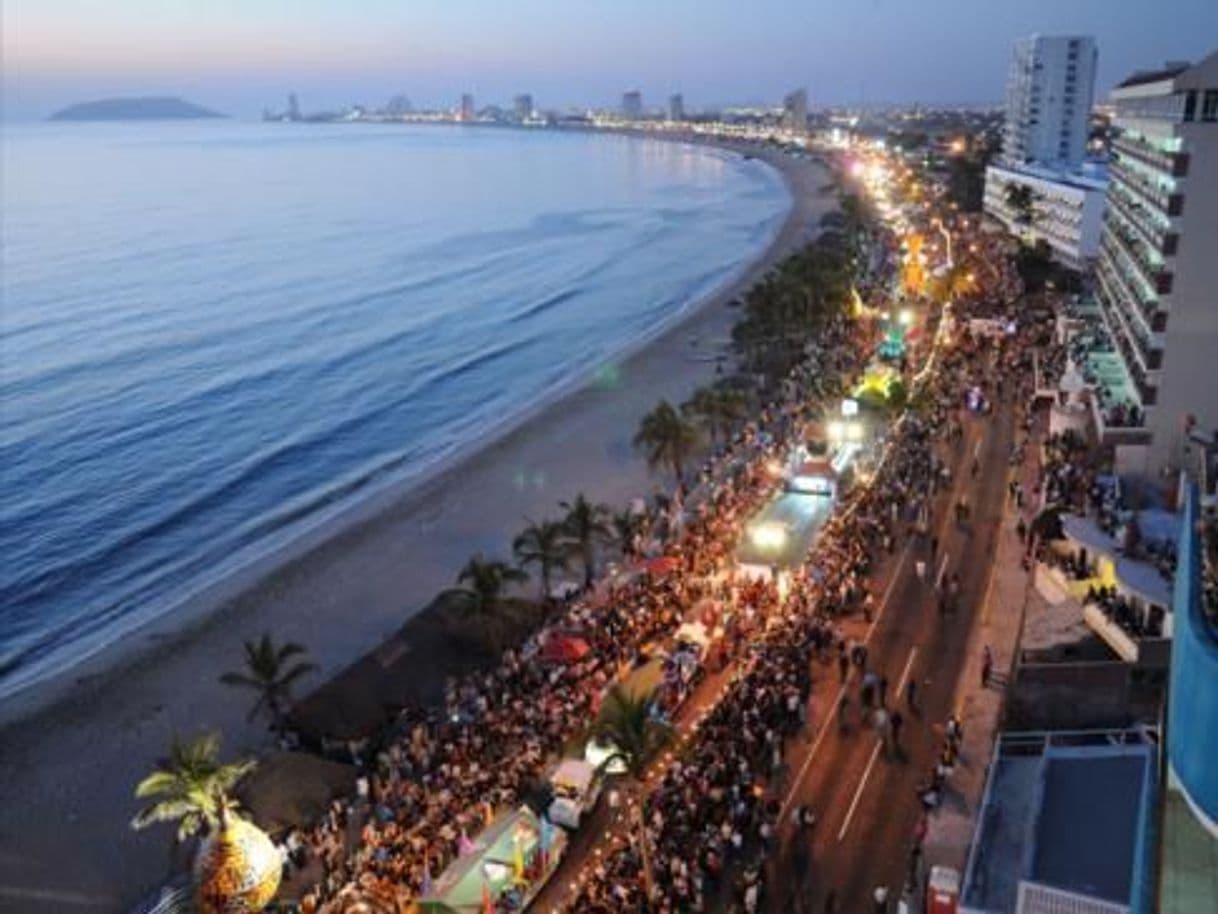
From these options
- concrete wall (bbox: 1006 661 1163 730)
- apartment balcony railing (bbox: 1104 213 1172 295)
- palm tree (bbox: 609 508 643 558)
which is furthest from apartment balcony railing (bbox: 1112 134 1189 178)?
palm tree (bbox: 609 508 643 558)

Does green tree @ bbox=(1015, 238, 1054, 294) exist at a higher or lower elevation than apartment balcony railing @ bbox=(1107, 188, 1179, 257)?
lower

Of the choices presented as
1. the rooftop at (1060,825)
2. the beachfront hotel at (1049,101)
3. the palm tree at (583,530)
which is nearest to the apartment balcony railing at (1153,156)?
the palm tree at (583,530)

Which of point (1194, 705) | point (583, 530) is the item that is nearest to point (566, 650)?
point (583, 530)

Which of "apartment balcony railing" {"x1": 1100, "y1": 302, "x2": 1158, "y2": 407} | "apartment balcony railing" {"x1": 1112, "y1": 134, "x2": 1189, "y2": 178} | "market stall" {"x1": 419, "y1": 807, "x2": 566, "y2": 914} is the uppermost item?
"apartment balcony railing" {"x1": 1112, "y1": 134, "x2": 1189, "y2": 178}

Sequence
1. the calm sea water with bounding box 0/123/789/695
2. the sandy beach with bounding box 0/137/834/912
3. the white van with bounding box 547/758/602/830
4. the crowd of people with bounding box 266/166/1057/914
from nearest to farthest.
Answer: the crowd of people with bounding box 266/166/1057/914
the white van with bounding box 547/758/602/830
the sandy beach with bounding box 0/137/834/912
the calm sea water with bounding box 0/123/789/695

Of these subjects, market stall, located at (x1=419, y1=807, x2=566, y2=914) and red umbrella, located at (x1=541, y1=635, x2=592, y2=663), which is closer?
market stall, located at (x1=419, y1=807, x2=566, y2=914)

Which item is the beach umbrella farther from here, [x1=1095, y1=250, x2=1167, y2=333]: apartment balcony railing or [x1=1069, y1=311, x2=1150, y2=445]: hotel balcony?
[x1=1095, y1=250, x2=1167, y2=333]: apartment balcony railing

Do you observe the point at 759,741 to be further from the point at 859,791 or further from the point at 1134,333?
the point at 1134,333
